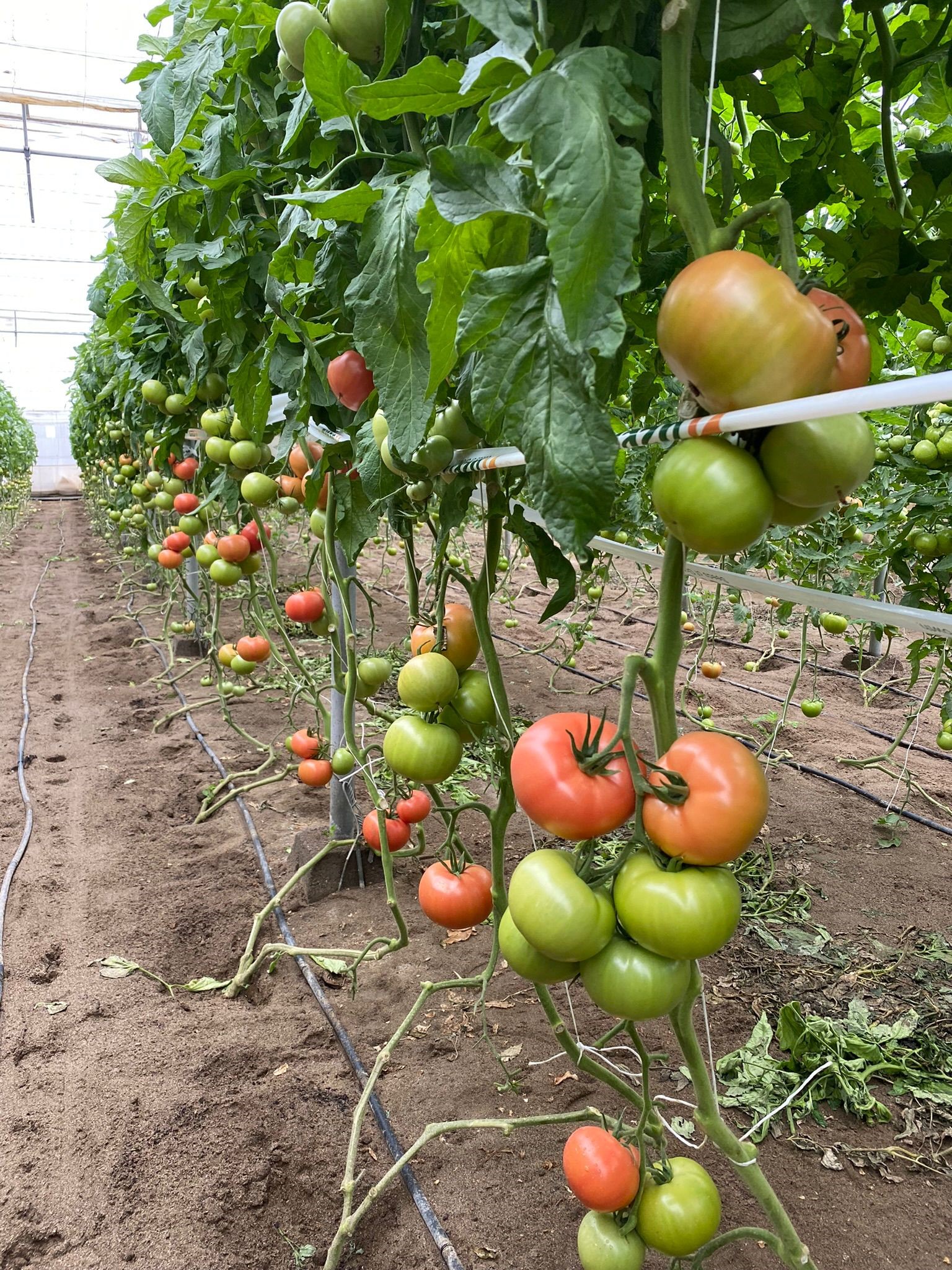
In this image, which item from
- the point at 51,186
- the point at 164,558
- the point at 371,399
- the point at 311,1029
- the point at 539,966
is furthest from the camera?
the point at 51,186

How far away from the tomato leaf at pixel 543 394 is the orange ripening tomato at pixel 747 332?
9cm

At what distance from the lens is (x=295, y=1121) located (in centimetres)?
191

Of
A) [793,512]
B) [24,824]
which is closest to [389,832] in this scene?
[793,512]

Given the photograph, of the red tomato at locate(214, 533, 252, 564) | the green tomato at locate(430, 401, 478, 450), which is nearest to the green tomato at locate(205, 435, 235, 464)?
the red tomato at locate(214, 533, 252, 564)

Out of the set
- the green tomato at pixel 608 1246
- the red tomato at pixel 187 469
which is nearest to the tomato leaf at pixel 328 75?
the green tomato at pixel 608 1246

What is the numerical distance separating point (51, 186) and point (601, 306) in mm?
16187

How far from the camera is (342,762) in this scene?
99.3 inches

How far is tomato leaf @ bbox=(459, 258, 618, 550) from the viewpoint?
67 cm

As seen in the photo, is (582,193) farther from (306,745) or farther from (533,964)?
(306,745)

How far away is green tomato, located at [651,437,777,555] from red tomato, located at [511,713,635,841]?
203 mm

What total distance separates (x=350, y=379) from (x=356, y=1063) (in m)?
1.57

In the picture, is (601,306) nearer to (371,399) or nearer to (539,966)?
(539,966)

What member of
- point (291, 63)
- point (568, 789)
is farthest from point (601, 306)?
point (291, 63)

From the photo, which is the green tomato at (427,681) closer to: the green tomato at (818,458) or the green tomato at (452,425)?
the green tomato at (452,425)
